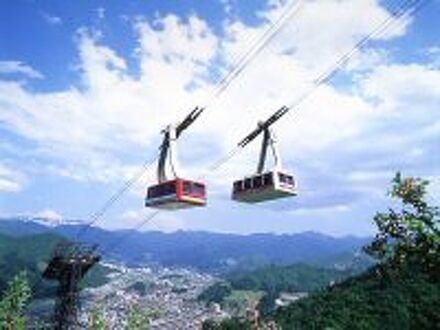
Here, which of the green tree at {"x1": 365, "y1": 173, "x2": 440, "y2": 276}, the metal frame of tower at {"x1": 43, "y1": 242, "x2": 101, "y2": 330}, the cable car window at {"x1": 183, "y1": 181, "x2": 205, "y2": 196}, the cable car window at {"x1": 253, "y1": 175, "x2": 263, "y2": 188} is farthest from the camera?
the metal frame of tower at {"x1": 43, "y1": 242, "x2": 101, "y2": 330}

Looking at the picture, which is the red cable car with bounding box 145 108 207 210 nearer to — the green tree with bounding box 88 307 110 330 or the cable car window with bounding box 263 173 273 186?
the cable car window with bounding box 263 173 273 186

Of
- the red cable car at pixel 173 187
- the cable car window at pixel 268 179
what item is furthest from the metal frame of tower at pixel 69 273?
the cable car window at pixel 268 179

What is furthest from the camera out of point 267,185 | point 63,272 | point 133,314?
point 63,272

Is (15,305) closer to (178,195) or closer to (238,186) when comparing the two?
(178,195)

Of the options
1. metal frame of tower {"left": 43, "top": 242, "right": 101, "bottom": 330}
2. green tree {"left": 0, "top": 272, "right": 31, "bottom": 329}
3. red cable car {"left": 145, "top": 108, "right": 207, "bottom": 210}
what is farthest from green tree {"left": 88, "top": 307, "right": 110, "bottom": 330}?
metal frame of tower {"left": 43, "top": 242, "right": 101, "bottom": 330}

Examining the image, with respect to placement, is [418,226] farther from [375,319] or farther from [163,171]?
[375,319]

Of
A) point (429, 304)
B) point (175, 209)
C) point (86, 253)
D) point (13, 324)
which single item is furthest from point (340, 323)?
point (13, 324)
